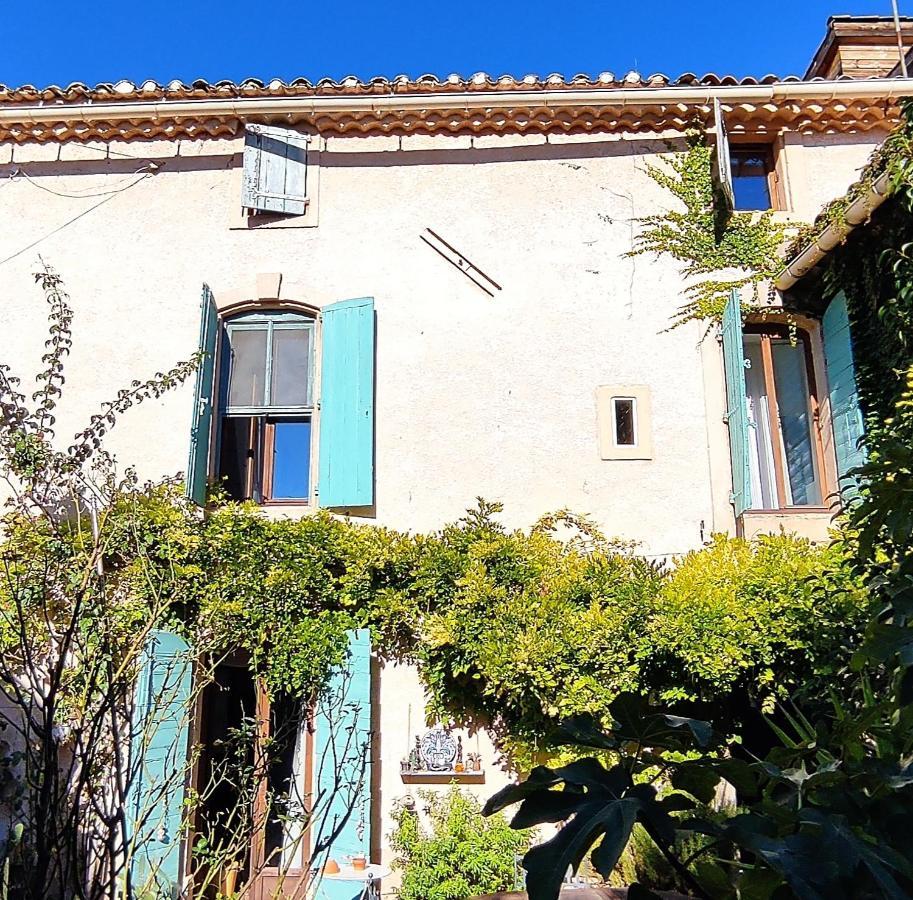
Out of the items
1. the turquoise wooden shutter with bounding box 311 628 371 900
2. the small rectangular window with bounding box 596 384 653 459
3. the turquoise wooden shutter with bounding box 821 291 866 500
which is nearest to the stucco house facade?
the small rectangular window with bounding box 596 384 653 459

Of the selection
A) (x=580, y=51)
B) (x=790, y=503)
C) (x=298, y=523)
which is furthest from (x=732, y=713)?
(x=580, y=51)

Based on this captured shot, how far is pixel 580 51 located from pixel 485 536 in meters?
4.98

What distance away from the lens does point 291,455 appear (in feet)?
24.9

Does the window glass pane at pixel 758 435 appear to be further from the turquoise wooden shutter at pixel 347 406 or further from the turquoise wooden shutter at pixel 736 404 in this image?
the turquoise wooden shutter at pixel 347 406

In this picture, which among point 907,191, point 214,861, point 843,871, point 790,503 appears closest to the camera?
point 843,871

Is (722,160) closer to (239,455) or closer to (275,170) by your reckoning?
(275,170)

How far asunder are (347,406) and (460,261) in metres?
1.61

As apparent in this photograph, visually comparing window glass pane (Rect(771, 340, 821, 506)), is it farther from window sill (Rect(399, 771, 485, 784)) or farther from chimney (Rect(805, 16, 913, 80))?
chimney (Rect(805, 16, 913, 80))

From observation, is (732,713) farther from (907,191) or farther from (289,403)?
(289,403)

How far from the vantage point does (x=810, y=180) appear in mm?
7902

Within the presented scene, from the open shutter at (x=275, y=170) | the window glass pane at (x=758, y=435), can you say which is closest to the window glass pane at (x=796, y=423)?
the window glass pane at (x=758, y=435)

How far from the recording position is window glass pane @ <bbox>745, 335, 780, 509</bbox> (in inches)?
290

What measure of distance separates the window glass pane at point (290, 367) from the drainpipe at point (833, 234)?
392 cm

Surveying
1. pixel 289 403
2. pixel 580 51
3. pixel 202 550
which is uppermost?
pixel 580 51
